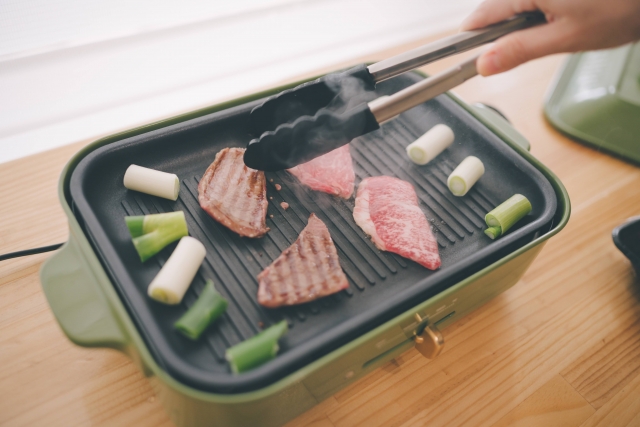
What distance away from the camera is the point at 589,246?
1.46 m

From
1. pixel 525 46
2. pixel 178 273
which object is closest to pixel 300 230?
pixel 178 273

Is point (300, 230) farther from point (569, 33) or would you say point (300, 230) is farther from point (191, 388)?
point (569, 33)

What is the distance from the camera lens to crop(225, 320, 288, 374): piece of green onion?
0.82m

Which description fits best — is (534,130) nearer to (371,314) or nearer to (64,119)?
(371,314)

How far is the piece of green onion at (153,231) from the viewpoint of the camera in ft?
3.23

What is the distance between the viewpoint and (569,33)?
105 cm

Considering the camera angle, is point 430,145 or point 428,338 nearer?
point 428,338

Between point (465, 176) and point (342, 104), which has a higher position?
point (342, 104)

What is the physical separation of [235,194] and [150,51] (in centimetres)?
85

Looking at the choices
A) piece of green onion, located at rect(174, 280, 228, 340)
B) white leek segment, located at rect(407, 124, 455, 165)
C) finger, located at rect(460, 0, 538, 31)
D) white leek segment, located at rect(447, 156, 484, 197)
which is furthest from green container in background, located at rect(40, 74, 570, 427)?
finger, located at rect(460, 0, 538, 31)

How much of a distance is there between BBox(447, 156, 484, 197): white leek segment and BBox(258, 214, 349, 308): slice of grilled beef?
413mm

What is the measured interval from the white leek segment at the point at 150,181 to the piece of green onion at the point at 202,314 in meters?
0.30

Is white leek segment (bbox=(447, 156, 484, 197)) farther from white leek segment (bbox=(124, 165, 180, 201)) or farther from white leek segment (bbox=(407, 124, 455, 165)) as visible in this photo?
white leek segment (bbox=(124, 165, 180, 201))

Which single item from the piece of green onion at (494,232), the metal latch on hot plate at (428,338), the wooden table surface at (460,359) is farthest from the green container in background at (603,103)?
the metal latch on hot plate at (428,338)
